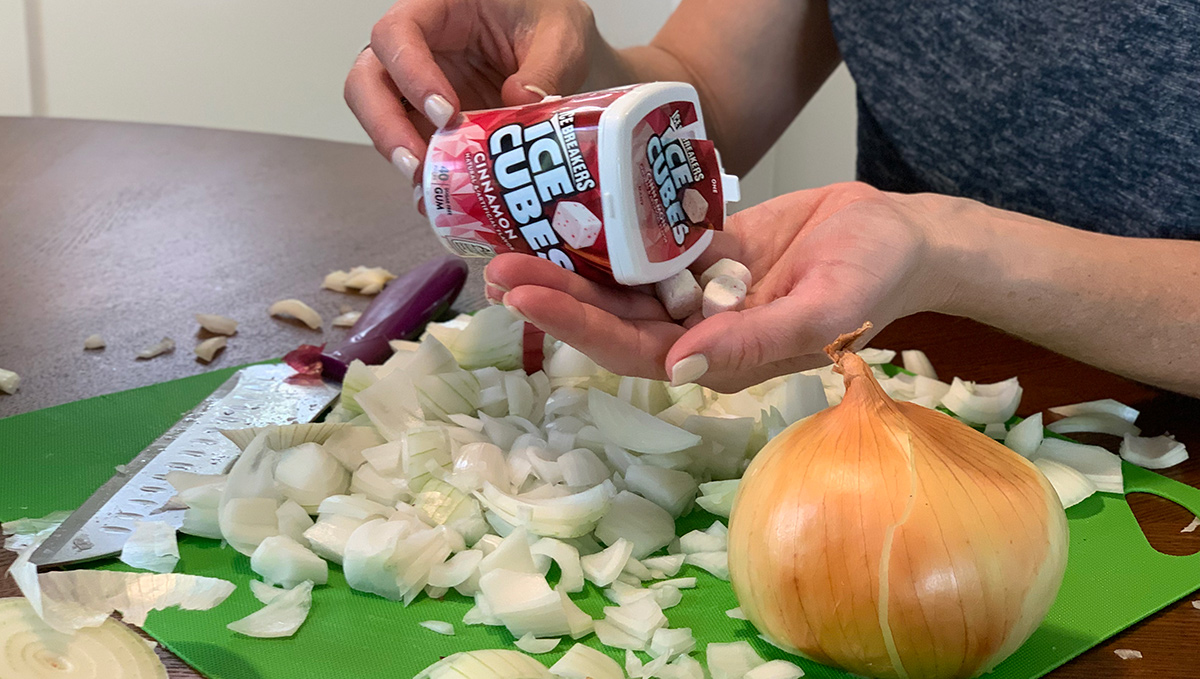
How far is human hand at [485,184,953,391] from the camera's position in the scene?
0.73 m

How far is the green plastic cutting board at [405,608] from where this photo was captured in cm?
71

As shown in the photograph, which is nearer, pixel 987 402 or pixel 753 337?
pixel 753 337

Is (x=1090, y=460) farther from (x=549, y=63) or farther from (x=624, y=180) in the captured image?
(x=549, y=63)

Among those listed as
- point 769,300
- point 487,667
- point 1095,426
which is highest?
point 769,300

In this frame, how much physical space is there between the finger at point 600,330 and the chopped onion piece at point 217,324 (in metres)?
0.61

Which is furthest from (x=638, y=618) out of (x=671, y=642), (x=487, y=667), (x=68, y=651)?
(x=68, y=651)

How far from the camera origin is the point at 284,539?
0.80 meters

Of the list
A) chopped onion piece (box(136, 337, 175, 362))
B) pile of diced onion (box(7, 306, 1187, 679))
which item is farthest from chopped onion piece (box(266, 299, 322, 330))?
pile of diced onion (box(7, 306, 1187, 679))

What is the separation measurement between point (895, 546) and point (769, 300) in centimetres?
33

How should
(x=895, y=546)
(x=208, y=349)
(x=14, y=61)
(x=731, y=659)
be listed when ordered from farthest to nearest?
1. (x=14, y=61)
2. (x=208, y=349)
3. (x=731, y=659)
4. (x=895, y=546)

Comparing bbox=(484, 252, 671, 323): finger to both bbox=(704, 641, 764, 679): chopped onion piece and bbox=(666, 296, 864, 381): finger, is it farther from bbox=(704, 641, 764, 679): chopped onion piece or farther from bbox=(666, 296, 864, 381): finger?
bbox=(704, 641, 764, 679): chopped onion piece

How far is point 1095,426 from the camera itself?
1046 mm

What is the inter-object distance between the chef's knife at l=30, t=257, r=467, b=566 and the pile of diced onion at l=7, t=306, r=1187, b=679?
0.04m

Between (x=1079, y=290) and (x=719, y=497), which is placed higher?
(x=1079, y=290)
